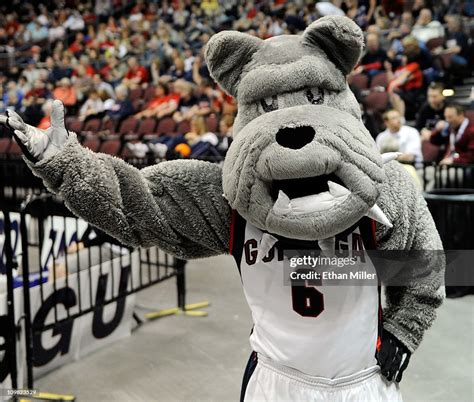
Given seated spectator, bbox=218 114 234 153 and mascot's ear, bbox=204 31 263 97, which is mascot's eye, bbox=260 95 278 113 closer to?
mascot's ear, bbox=204 31 263 97

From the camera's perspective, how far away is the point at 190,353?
13.0 ft

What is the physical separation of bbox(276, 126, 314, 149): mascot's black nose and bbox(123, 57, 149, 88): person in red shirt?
12.4 meters

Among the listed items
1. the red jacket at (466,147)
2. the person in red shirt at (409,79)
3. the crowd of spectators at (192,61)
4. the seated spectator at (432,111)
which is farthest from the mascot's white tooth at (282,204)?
the person in red shirt at (409,79)

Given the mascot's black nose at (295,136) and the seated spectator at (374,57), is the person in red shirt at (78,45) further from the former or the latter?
the mascot's black nose at (295,136)

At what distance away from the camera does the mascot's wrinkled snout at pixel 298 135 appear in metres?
1.36

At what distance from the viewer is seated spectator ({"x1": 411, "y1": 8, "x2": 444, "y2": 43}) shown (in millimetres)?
9938

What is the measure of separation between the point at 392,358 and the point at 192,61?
453 inches

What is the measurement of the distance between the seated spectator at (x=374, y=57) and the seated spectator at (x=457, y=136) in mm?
3273

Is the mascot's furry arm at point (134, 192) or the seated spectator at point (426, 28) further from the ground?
the seated spectator at point (426, 28)

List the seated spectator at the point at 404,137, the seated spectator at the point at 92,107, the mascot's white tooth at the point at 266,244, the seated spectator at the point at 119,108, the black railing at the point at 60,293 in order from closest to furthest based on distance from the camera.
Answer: the mascot's white tooth at the point at 266,244
the black railing at the point at 60,293
the seated spectator at the point at 404,137
the seated spectator at the point at 119,108
the seated spectator at the point at 92,107

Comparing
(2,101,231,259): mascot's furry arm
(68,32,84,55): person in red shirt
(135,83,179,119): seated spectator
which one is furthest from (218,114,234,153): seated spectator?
(68,32,84,55): person in red shirt

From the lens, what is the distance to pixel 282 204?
4.54ft

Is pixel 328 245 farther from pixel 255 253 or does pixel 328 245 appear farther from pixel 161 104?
pixel 161 104

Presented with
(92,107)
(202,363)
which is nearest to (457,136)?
(202,363)
